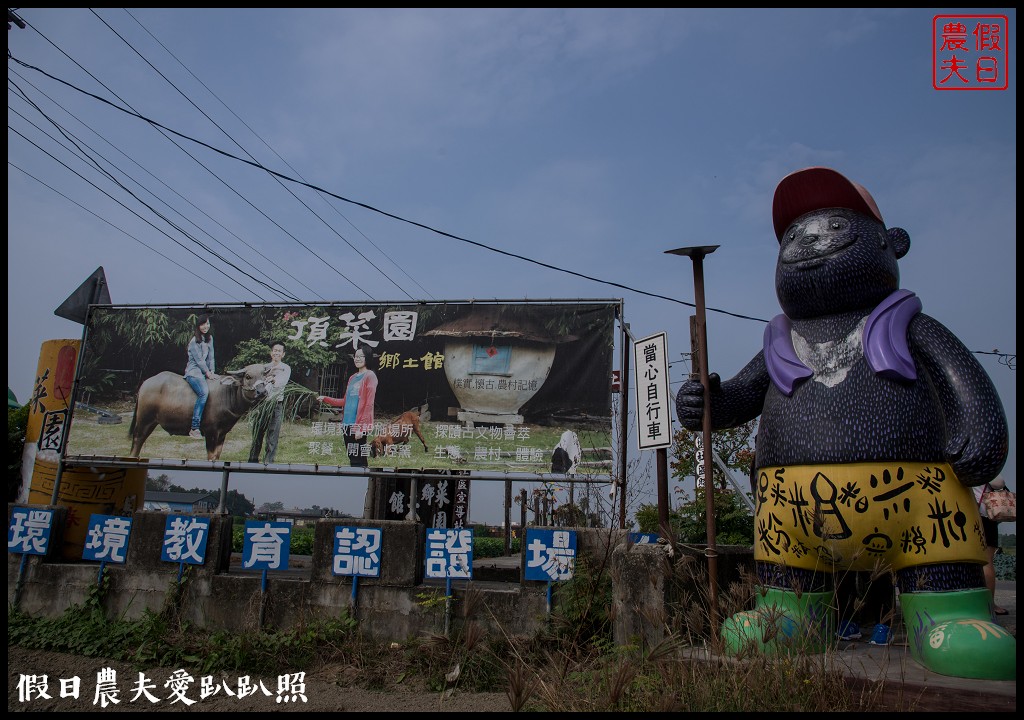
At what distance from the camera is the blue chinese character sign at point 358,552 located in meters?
6.31

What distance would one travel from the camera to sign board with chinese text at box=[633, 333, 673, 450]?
6036 mm

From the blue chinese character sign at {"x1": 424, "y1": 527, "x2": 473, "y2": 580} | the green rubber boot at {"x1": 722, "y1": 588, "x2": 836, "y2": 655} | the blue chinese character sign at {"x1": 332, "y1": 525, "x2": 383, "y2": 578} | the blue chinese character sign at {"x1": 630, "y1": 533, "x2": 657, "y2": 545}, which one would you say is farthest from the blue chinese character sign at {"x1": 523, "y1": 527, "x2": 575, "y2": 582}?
the green rubber boot at {"x1": 722, "y1": 588, "x2": 836, "y2": 655}

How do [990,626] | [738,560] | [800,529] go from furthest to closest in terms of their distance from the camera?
1. [738,560]
2. [800,529]
3. [990,626]

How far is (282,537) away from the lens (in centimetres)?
660

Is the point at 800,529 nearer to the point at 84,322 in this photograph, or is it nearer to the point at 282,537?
the point at 282,537

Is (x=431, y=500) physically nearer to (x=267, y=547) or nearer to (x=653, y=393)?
(x=267, y=547)

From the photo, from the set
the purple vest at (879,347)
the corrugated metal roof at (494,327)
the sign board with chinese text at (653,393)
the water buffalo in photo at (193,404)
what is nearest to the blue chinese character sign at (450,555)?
the sign board with chinese text at (653,393)

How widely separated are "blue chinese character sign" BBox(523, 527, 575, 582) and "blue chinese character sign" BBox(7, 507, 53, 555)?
17.3ft

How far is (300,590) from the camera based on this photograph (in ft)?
21.1

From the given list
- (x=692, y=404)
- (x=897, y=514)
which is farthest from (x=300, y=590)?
(x=897, y=514)

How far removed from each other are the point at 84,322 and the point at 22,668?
4.78 meters

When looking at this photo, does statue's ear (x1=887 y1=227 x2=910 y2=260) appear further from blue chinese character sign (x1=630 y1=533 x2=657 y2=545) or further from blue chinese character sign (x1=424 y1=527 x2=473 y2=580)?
blue chinese character sign (x1=424 y1=527 x2=473 y2=580)

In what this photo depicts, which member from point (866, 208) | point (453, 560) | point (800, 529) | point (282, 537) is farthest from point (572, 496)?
point (866, 208)

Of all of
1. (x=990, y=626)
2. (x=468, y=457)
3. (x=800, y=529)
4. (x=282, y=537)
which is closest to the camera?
(x=990, y=626)
